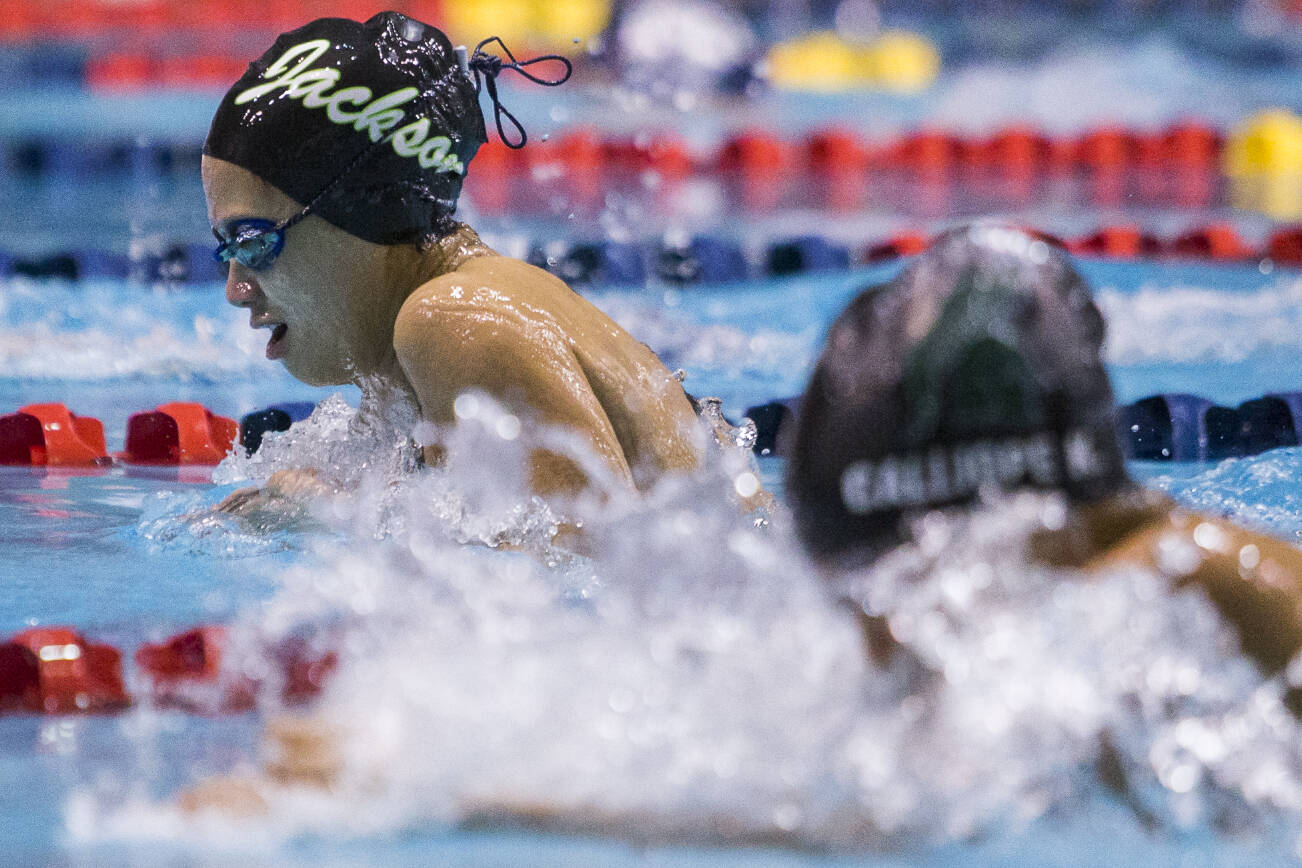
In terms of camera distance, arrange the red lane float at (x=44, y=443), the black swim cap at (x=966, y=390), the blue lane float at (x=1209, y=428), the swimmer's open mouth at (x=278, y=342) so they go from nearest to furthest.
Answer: the black swim cap at (x=966, y=390) < the swimmer's open mouth at (x=278, y=342) < the red lane float at (x=44, y=443) < the blue lane float at (x=1209, y=428)

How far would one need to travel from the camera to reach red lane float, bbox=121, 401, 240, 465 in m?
3.76

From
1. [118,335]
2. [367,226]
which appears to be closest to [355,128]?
[367,226]

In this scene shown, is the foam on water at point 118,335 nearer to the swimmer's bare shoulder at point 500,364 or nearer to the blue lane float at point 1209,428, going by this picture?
the blue lane float at point 1209,428

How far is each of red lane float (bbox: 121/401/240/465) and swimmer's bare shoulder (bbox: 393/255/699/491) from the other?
68.8 inches

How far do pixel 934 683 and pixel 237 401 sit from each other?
365cm

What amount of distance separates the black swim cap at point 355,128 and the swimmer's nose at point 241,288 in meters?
0.15

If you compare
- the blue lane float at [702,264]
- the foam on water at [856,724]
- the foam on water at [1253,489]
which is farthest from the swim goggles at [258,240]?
the blue lane float at [702,264]

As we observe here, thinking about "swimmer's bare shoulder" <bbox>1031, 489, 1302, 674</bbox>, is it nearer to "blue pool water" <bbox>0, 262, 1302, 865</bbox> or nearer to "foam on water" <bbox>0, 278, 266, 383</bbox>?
"blue pool water" <bbox>0, 262, 1302, 865</bbox>

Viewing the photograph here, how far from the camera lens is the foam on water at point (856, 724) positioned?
1271mm

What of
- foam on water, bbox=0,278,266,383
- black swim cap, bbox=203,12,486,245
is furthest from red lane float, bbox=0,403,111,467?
black swim cap, bbox=203,12,486,245

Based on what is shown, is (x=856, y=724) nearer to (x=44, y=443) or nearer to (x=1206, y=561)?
(x=1206, y=561)

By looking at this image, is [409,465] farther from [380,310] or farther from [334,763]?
[334,763]

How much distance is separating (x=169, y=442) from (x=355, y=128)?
5.75 feet

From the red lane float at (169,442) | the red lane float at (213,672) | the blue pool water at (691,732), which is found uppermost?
the blue pool water at (691,732)
